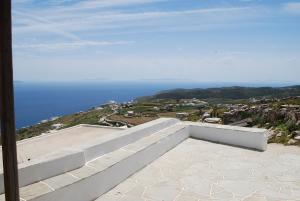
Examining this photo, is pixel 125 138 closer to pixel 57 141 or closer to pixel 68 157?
pixel 68 157

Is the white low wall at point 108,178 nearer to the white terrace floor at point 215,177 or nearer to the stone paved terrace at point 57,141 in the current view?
the white terrace floor at point 215,177

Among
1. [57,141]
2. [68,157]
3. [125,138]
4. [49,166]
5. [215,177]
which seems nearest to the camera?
[49,166]

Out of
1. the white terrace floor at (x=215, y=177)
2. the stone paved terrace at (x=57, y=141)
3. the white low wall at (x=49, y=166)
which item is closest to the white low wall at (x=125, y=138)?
the white low wall at (x=49, y=166)

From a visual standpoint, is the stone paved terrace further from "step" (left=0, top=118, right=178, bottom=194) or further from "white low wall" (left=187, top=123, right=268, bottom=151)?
"white low wall" (left=187, top=123, right=268, bottom=151)

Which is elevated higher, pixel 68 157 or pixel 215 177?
pixel 68 157

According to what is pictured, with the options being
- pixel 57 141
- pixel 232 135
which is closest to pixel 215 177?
pixel 232 135

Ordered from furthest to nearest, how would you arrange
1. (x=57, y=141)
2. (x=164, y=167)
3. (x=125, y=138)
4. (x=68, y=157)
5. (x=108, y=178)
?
(x=57, y=141), (x=125, y=138), (x=164, y=167), (x=108, y=178), (x=68, y=157)
